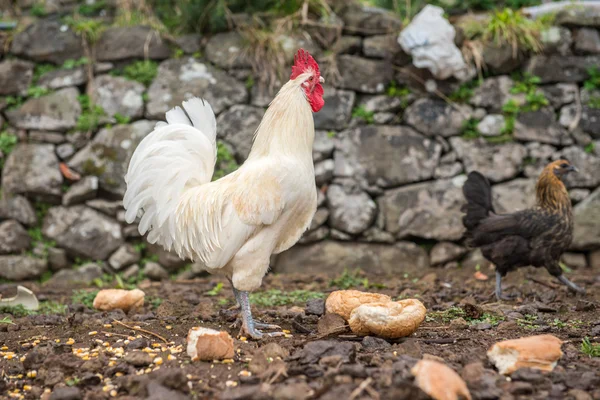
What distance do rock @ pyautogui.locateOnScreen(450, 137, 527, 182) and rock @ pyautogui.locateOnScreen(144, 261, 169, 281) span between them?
168 inches

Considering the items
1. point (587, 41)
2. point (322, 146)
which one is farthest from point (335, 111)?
point (587, 41)

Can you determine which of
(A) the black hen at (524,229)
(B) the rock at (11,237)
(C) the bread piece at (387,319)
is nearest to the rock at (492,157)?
(A) the black hen at (524,229)

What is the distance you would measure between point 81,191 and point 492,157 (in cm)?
547

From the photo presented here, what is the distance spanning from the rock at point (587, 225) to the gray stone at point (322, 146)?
3.32 metres

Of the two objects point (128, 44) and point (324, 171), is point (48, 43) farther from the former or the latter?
point (324, 171)

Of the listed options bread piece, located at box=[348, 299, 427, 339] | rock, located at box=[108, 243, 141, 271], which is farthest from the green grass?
rock, located at box=[108, 243, 141, 271]

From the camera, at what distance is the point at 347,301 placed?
409 cm

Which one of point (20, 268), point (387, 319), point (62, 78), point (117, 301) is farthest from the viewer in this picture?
point (62, 78)

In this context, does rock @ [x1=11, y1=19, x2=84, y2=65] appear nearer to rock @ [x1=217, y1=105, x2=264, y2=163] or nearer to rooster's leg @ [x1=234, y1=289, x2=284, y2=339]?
rock @ [x1=217, y1=105, x2=264, y2=163]

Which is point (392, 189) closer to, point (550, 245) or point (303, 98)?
point (550, 245)

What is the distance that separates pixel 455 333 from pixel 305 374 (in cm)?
143

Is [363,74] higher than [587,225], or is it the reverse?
[363,74]

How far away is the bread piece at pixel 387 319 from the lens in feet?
11.9

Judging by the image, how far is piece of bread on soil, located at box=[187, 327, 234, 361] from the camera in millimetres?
3184
